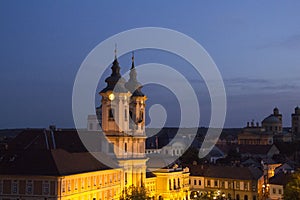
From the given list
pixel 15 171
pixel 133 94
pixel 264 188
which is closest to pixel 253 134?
pixel 264 188

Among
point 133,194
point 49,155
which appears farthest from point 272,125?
point 49,155

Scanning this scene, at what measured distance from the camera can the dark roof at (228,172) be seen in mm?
74750

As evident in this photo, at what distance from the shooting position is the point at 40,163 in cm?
5034

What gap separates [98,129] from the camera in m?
71.3

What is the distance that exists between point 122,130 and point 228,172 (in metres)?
19.6

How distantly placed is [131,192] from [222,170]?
21.8 m

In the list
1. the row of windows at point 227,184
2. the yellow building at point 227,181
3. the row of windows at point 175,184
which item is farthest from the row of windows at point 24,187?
the row of windows at point 227,184

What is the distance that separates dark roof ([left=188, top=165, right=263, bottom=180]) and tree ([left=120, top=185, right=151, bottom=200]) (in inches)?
723

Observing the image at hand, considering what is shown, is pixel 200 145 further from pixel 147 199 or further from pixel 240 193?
pixel 147 199

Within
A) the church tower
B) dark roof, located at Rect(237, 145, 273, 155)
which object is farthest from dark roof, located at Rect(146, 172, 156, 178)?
dark roof, located at Rect(237, 145, 273, 155)

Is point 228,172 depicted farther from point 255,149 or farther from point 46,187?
point 255,149

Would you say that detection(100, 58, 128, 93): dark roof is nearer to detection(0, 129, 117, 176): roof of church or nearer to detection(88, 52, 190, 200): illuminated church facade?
detection(88, 52, 190, 200): illuminated church facade

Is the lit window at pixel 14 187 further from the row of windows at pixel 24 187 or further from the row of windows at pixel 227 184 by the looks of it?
the row of windows at pixel 227 184

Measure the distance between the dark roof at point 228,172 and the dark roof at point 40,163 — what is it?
2849cm
